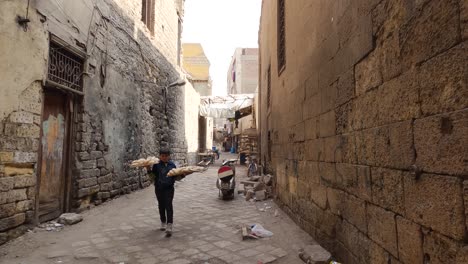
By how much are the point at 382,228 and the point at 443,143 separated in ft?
3.14

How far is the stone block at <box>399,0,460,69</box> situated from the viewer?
157cm

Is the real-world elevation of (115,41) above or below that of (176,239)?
above

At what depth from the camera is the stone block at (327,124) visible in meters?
3.39

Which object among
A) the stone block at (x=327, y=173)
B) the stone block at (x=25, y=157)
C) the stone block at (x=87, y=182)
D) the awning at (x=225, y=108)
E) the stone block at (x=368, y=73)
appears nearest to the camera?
the stone block at (x=368, y=73)

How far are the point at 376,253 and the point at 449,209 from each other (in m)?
0.98

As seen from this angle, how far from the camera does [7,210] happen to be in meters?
4.01

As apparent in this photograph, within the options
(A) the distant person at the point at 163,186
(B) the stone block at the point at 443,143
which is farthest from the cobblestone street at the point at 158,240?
(B) the stone block at the point at 443,143

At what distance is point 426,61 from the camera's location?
1.77 metres

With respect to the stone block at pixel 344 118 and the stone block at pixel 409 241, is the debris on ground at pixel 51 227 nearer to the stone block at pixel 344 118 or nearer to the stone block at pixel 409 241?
the stone block at pixel 344 118

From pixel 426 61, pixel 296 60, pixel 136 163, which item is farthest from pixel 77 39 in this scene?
pixel 426 61

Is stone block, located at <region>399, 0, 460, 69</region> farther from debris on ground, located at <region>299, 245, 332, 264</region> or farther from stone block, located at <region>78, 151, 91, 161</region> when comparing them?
stone block, located at <region>78, 151, 91, 161</region>

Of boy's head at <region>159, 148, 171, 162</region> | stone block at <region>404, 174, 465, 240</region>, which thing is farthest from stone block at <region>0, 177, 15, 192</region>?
stone block at <region>404, 174, 465, 240</region>

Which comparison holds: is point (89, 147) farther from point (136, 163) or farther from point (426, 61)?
point (426, 61)

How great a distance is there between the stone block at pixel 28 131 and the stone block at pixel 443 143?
4.87 m
